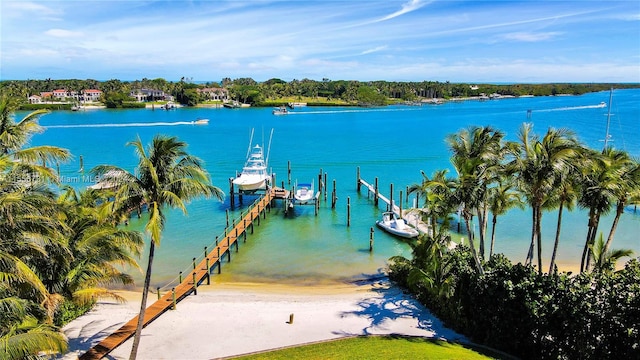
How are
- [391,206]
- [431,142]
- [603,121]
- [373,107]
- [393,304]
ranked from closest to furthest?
[393,304]
[391,206]
[431,142]
[603,121]
[373,107]

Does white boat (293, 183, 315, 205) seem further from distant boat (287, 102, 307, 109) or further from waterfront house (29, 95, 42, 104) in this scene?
waterfront house (29, 95, 42, 104)

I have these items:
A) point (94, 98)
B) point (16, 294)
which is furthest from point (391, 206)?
point (94, 98)

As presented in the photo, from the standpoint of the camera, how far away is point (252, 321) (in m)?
19.8

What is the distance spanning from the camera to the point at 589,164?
50.3 feet

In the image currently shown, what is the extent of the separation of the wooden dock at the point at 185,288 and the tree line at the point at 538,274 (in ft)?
38.7

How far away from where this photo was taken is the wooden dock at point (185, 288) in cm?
1680

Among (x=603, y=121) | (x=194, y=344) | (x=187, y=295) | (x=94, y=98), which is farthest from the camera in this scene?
(x=94, y=98)

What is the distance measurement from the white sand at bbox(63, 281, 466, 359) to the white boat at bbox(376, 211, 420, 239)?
8988 mm

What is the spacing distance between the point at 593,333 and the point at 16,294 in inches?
658

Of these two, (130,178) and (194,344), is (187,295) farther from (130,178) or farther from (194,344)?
(130,178)

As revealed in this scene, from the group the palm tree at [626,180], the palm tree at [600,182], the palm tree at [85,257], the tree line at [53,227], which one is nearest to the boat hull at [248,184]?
the tree line at [53,227]

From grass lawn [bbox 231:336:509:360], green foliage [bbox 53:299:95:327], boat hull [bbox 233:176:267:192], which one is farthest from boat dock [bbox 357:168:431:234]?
green foliage [bbox 53:299:95:327]

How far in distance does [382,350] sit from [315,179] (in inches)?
1473

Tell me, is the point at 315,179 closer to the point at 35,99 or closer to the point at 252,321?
the point at 252,321
